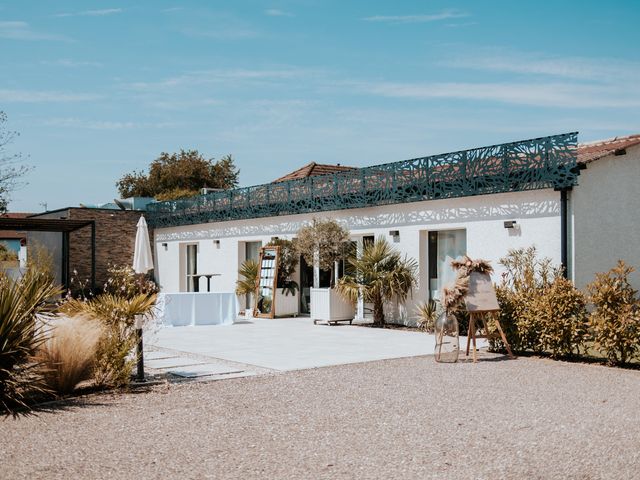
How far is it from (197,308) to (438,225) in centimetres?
631

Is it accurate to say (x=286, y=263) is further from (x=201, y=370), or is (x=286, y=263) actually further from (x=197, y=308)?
(x=201, y=370)

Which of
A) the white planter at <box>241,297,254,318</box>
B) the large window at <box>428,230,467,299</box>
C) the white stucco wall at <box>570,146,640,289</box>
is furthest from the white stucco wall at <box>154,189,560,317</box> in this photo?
the white planter at <box>241,297,254,318</box>

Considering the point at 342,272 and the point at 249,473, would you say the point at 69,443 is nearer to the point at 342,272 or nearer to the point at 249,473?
the point at 249,473

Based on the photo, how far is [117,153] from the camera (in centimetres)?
2780

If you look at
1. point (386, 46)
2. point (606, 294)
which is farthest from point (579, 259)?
point (386, 46)

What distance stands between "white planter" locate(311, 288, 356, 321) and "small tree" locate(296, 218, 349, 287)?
0.74 m

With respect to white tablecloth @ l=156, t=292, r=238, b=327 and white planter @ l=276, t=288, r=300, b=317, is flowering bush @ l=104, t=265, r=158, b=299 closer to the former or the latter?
white tablecloth @ l=156, t=292, r=238, b=327

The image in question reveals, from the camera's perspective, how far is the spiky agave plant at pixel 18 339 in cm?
758

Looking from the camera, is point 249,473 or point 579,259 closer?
point 249,473

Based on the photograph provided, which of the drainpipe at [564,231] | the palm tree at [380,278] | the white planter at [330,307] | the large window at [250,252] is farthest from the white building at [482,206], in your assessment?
the white planter at [330,307]

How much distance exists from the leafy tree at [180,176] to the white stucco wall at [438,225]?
26.5m

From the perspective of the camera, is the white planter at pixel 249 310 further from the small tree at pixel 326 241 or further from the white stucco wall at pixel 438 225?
the small tree at pixel 326 241

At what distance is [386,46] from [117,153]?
15.7m

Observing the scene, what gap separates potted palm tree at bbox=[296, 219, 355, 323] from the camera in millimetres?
17297
